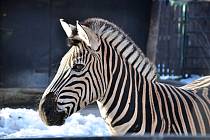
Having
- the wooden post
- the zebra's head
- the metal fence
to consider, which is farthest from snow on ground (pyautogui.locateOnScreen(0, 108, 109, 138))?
the metal fence

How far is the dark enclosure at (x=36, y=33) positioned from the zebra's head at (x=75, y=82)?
27.2 feet

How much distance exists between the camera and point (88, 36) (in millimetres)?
4668

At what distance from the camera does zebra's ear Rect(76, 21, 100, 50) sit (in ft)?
→ 15.3

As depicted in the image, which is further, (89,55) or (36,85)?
(36,85)

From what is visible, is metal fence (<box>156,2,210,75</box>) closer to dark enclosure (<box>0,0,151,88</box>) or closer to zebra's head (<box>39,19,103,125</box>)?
dark enclosure (<box>0,0,151,88</box>)

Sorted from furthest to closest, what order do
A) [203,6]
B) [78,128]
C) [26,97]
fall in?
[203,6] < [26,97] < [78,128]

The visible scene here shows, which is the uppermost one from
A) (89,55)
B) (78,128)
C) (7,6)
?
(7,6)

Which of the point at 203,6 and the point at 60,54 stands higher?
the point at 203,6

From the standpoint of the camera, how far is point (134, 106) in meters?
Answer: 4.81

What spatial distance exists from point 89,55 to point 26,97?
720cm

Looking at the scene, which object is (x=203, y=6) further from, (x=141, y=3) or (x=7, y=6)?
(x=7, y=6)

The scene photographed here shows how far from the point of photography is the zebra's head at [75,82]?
15.1ft

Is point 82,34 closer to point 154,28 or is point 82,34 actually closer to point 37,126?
point 37,126

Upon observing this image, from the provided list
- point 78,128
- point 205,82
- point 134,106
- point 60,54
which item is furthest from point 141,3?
point 134,106
